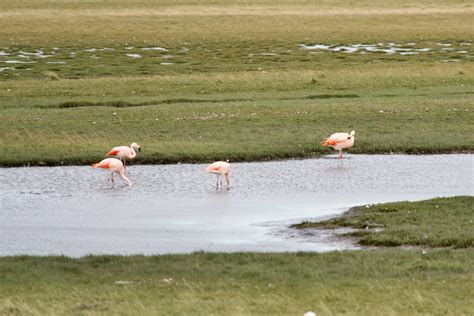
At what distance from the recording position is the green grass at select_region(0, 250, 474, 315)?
11984mm

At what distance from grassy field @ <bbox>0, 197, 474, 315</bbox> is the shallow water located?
4.63 feet

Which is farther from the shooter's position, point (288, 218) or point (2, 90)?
point (2, 90)

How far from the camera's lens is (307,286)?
13.0 m

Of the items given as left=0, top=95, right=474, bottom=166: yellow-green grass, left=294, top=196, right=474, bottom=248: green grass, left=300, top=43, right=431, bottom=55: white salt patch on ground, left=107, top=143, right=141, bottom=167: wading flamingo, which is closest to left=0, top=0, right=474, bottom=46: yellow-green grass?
left=300, top=43, right=431, bottom=55: white salt patch on ground

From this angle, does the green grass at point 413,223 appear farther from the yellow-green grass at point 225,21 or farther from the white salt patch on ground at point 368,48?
the yellow-green grass at point 225,21

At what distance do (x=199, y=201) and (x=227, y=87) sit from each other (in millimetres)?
18234

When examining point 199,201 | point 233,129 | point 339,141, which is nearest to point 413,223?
point 199,201

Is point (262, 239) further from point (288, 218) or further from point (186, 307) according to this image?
point (186, 307)

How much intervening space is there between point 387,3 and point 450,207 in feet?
279

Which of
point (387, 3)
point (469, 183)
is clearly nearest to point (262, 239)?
point (469, 183)

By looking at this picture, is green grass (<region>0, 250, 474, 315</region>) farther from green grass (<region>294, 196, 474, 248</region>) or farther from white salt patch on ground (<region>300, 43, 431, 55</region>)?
white salt patch on ground (<region>300, 43, 431, 55</region>)

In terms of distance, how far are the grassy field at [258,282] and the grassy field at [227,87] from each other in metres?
9.83

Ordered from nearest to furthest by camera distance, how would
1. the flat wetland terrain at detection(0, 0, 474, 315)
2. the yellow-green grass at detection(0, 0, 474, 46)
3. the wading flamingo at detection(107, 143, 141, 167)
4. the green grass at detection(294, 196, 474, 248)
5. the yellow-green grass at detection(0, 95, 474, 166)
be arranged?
the flat wetland terrain at detection(0, 0, 474, 315) < the green grass at detection(294, 196, 474, 248) < the wading flamingo at detection(107, 143, 141, 167) < the yellow-green grass at detection(0, 95, 474, 166) < the yellow-green grass at detection(0, 0, 474, 46)

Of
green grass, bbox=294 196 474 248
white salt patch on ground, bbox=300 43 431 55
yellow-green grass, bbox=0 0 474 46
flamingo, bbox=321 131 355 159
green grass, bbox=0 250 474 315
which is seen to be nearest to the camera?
green grass, bbox=0 250 474 315
